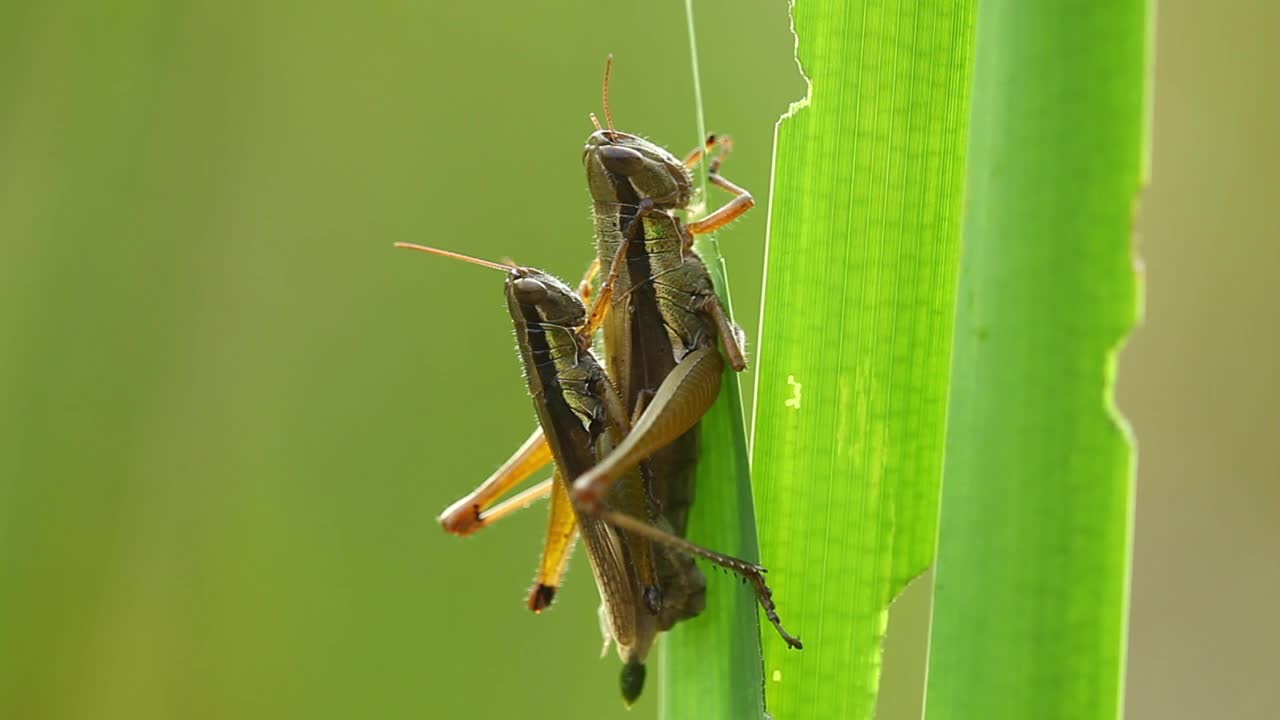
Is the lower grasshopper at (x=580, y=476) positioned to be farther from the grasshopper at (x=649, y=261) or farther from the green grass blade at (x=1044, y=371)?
the green grass blade at (x=1044, y=371)

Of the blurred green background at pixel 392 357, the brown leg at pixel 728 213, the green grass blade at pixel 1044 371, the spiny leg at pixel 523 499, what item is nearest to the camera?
the green grass blade at pixel 1044 371

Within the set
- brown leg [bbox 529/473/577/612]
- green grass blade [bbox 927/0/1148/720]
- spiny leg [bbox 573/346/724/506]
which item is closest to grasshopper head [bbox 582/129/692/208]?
spiny leg [bbox 573/346/724/506]

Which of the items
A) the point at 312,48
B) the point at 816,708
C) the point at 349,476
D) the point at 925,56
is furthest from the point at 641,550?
the point at 312,48

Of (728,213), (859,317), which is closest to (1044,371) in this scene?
(859,317)

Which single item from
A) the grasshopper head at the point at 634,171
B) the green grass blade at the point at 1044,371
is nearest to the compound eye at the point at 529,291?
the grasshopper head at the point at 634,171

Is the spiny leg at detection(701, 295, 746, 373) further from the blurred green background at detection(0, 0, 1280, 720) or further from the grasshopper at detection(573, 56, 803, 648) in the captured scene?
the blurred green background at detection(0, 0, 1280, 720)

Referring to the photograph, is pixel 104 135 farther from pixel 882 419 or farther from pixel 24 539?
pixel 882 419
